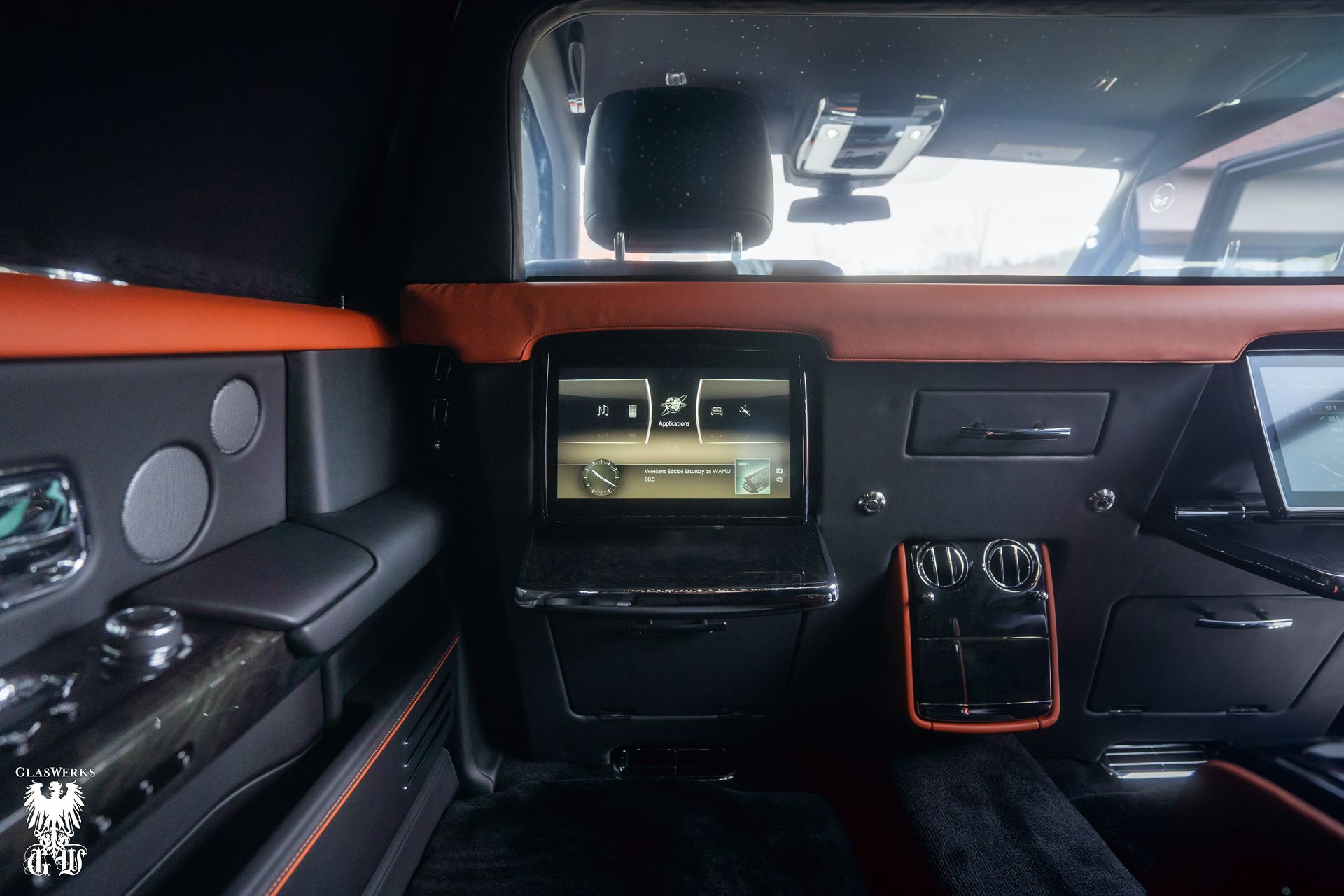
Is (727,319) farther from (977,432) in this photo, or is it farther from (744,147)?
(977,432)

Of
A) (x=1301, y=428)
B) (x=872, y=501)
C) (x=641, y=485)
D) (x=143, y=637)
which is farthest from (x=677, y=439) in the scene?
(x=1301, y=428)

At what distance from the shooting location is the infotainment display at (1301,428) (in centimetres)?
120

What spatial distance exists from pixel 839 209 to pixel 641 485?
1133mm

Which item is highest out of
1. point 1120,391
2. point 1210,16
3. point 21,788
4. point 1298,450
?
point 1210,16

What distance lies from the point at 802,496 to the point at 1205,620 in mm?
1001

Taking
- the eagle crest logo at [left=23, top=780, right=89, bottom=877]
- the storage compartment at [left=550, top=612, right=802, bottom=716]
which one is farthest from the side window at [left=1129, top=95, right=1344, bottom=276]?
the eagle crest logo at [left=23, top=780, right=89, bottom=877]

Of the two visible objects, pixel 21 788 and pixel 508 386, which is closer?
pixel 21 788

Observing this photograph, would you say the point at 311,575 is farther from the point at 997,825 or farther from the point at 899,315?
the point at 997,825

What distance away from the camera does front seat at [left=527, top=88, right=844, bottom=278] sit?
4.21 ft

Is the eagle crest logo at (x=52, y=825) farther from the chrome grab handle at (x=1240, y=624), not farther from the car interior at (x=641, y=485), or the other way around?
the chrome grab handle at (x=1240, y=624)

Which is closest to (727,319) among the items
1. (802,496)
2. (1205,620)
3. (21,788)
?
(802,496)

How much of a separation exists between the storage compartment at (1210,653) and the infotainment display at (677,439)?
904 millimetres

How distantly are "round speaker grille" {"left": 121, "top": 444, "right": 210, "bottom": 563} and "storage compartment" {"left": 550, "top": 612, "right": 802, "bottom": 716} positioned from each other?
730 millimetres

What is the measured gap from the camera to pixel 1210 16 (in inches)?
47.3
